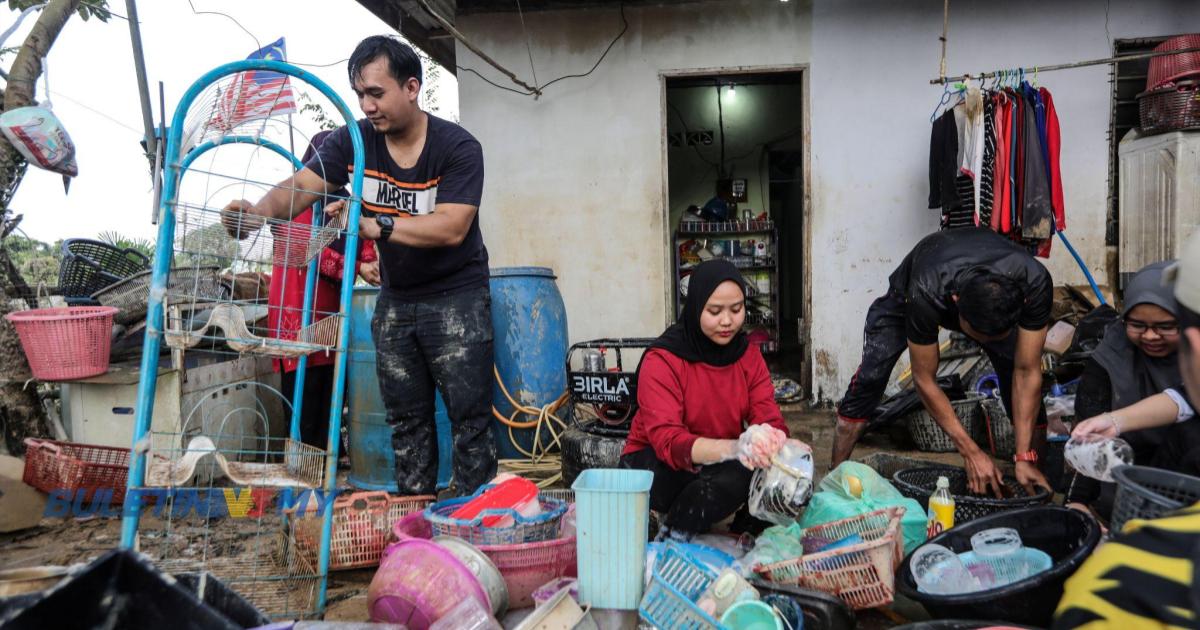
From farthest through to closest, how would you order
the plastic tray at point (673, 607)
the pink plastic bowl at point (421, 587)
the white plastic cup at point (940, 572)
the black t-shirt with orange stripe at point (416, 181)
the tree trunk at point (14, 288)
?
the tree trunk at point (14, 288)
the black t-shirt with orange stripe at point (416, 181)
the white plastic cup at point (940, 572)
the pink plastic bowl at point (421, 587)
the plastic tray at point (673, 607)

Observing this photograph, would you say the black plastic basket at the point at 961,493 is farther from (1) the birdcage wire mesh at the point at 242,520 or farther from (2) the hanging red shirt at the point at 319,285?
(2) the hanging red shirt at the point at 319,285

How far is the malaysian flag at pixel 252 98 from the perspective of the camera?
2.44 metres

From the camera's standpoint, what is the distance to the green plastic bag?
276 cm

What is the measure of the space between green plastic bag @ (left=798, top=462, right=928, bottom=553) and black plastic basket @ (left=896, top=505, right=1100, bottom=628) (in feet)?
1.15

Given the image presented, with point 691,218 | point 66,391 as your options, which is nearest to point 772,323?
point 691,218

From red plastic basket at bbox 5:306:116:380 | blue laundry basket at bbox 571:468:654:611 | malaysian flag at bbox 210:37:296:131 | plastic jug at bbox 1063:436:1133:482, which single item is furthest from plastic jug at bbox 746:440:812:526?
red plastic basket at bbox 5:306:116:380

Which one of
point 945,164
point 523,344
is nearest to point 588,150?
point 523,344

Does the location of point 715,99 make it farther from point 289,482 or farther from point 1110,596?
point 1110,596

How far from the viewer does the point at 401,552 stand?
7.42 feet

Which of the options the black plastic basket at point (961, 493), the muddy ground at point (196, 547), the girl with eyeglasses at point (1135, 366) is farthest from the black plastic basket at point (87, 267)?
the girl with eyeglasses at point (1135, 366)

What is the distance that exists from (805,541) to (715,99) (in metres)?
7.42

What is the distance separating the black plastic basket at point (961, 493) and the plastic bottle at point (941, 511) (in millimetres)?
43

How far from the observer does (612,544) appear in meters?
2.04

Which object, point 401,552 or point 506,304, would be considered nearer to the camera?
point 401,552
